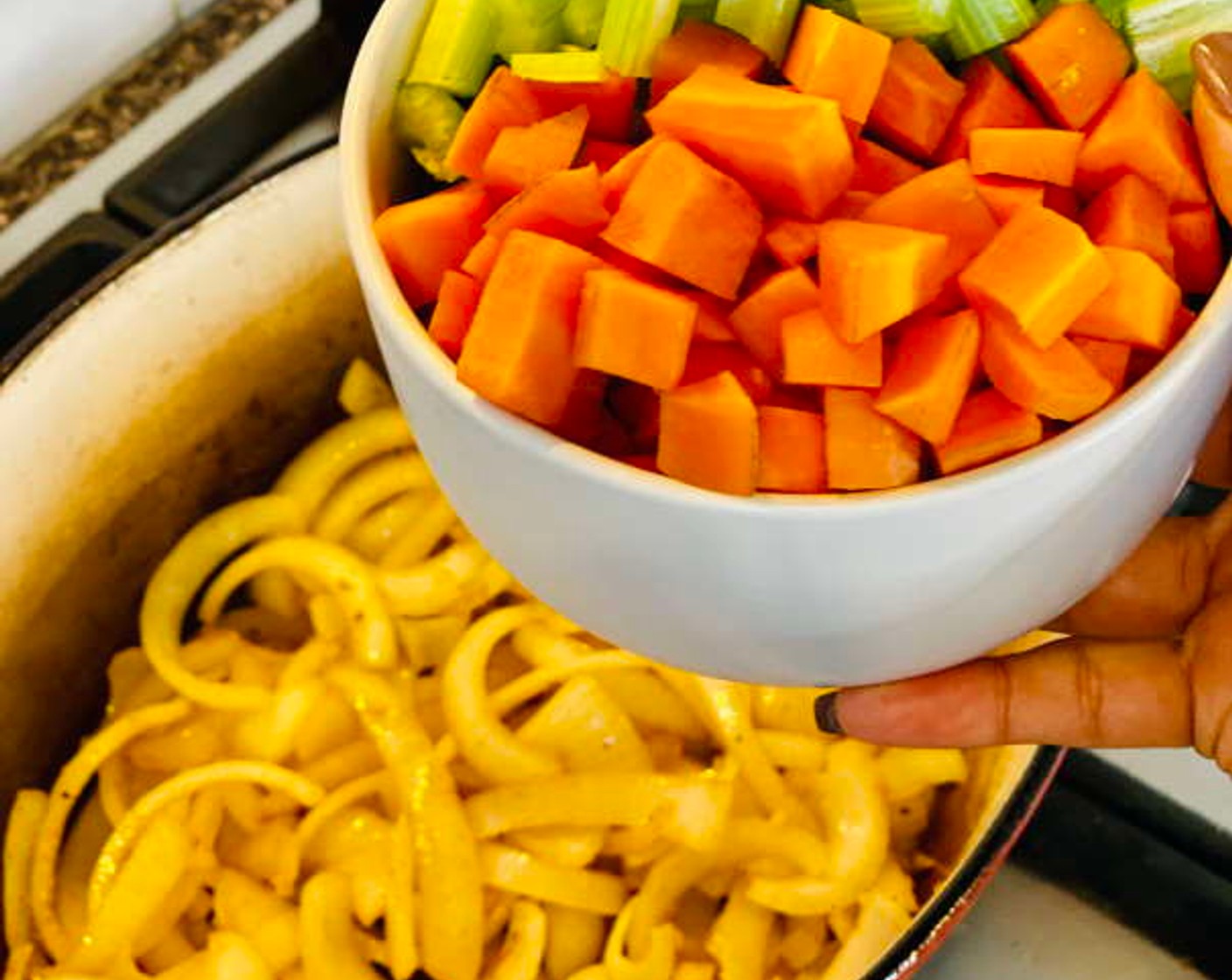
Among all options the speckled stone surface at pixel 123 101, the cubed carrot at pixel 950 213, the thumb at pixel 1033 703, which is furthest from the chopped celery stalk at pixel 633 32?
the speckled stone surface at pixel 123 101

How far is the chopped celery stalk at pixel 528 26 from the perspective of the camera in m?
0.58

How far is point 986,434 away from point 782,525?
74mm

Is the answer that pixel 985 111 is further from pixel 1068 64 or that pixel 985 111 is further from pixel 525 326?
pixel 525 326

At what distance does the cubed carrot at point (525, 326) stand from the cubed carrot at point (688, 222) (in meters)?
0.02

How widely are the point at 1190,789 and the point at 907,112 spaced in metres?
0.60

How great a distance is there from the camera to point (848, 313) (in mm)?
481

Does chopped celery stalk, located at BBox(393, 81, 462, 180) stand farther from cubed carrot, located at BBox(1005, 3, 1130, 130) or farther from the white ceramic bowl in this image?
cubed carrot, located at BBox(1005, 3, 1130, 130)

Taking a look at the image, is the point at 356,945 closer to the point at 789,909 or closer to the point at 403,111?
the point at 789,909

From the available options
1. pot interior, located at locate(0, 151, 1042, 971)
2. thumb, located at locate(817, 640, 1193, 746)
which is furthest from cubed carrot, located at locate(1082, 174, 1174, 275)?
pot interior, located at locate(0, 151, 1042, 971)

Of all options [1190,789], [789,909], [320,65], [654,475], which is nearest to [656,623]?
[654,475]

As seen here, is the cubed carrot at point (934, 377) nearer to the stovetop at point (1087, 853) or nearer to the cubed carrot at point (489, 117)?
the cubed carrot at point (489, 117)

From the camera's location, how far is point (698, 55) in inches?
21.4

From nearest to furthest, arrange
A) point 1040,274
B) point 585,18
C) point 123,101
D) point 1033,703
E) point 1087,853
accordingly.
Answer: point 1040,274
point 585,18
point 1033,703
point 1087,853
point 123,101

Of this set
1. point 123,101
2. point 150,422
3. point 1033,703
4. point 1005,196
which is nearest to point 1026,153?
point 1005,196
